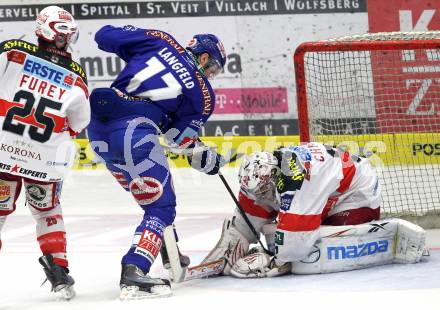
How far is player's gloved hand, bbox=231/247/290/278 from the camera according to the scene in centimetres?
501

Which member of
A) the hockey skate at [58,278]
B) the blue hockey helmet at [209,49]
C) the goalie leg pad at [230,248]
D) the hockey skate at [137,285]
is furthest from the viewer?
the goalie leg pad at [230,248]

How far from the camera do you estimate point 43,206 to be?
182 inches

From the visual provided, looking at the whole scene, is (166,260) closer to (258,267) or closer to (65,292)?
(258,267)

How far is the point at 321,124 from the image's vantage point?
6.91 meters

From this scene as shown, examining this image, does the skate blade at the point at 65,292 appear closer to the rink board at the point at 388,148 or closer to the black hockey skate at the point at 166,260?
the black hockey skate at the point at 166,260

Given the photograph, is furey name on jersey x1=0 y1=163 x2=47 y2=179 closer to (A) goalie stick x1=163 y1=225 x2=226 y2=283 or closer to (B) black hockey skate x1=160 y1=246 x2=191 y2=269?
(A) goalie stick x1=163 y1=225 x2=226 y2=283

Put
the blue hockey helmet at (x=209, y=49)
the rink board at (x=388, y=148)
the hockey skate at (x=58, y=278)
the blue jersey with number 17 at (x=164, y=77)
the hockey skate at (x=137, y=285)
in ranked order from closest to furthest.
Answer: the hockey skate at (x=137, y=285)
the hockey skate at (x=58, y=278)
the blue jersey with number 17 at (x=164, y=77)
the blue hockey helmet at (x=209, y=49)
the rink board at (x=388, y=148)

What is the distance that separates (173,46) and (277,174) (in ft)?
2.47

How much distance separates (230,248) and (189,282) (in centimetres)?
32

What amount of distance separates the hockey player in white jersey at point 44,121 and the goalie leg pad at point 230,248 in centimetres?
82

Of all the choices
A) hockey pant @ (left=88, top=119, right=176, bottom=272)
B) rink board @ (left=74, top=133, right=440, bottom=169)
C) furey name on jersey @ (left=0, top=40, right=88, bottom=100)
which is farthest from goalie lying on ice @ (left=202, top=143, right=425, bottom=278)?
rink board @ (left=74, top=133, right=440, bottom=169)

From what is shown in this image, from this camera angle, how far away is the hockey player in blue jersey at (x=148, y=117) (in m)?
4.59

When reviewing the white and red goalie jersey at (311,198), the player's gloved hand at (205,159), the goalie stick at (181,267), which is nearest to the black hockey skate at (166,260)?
the goalie stick at (181,267)

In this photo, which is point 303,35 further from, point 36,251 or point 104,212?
point 36,251
